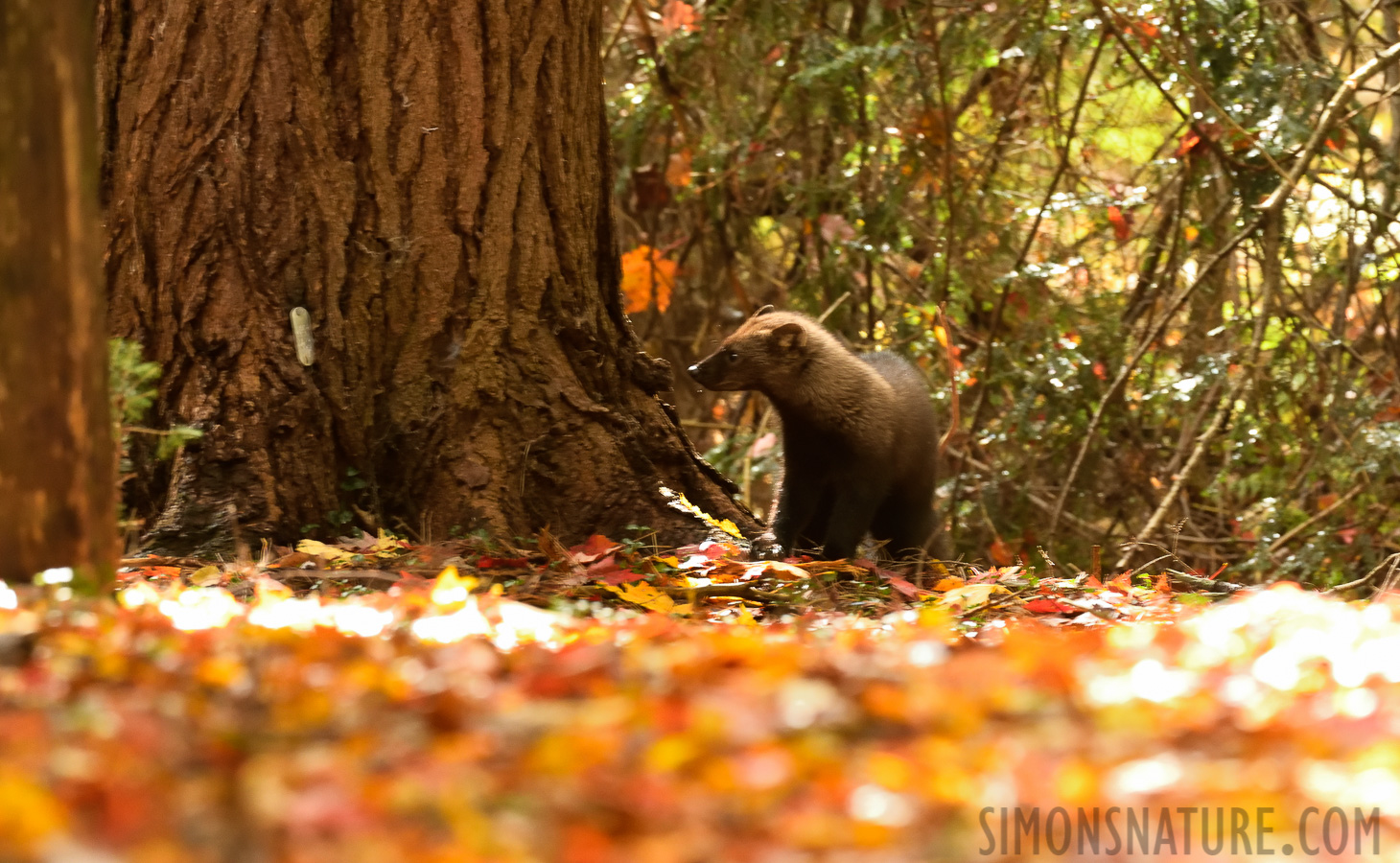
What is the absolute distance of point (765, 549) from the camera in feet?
16.5

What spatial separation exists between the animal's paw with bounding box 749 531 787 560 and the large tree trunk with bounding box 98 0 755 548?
1.16 ft

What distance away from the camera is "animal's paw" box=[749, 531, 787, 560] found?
496cm

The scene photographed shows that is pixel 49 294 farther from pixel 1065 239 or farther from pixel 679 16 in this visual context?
pixel 1065 239

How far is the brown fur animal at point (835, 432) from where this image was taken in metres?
5.89

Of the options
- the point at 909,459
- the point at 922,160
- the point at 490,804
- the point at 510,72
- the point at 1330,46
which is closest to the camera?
the point at 490,804

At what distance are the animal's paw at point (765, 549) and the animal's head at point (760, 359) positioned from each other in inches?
45.2

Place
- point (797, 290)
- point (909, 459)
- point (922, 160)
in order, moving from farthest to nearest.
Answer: point (797, 290), point (922, 160), point (909, 459)

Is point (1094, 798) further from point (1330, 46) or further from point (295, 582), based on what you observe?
point (1330, 46)

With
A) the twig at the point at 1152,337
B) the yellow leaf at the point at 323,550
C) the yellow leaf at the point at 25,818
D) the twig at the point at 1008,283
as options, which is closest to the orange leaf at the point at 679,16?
the twig at the point at 1008,283

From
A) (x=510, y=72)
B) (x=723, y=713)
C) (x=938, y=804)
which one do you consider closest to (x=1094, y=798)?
(x=938, y=804)

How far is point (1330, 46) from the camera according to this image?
927 centimetres

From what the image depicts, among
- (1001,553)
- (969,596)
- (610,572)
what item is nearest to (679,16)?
(1001,553)

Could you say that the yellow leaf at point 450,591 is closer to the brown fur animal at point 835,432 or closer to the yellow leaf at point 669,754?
the yellow leaf at point 669,754

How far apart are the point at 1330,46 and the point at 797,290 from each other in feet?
14.2
